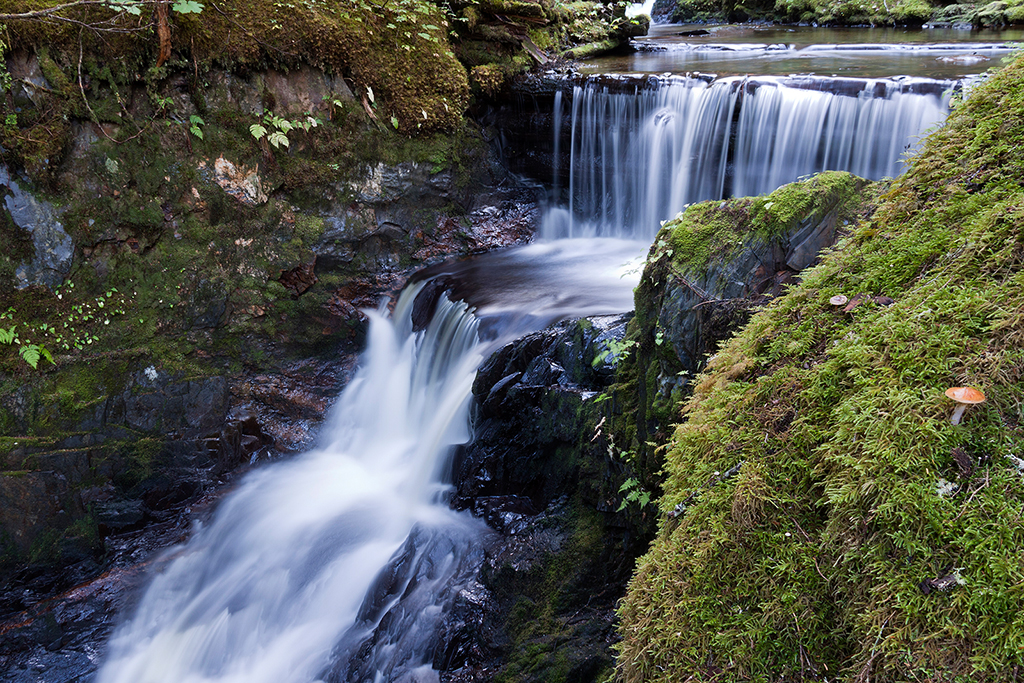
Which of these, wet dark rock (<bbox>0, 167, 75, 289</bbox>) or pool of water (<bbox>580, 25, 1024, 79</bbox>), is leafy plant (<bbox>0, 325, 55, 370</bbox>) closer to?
wet dark rock (<bbox>0, 167, 75, 289</bbox>)

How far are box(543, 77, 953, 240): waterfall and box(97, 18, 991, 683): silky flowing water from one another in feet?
0.07

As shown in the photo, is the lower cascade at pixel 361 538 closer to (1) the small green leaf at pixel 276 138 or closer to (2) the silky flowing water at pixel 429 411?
(2) the silky flowing water at pixel 429 411

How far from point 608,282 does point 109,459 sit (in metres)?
5.75

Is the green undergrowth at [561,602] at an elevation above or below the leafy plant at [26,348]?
below

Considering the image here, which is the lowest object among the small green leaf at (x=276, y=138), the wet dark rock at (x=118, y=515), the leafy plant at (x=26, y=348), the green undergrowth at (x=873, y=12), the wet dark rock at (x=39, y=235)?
the wet dark rock at (x=118, y=515)

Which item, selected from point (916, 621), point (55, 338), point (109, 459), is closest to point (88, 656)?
point (109, 459)

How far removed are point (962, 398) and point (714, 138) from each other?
23.0 feet

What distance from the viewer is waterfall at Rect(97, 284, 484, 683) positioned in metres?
4.50

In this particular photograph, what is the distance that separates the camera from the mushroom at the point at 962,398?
142 centimetres

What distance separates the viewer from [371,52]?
7586mm

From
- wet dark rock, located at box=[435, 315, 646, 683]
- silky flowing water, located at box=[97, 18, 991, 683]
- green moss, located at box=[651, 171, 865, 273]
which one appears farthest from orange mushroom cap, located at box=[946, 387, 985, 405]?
silky flowing water, located at box=[97, 18, 991, 683]

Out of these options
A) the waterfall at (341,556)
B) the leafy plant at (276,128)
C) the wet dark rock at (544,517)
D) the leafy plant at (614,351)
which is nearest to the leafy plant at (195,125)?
the leafy plant at (276,128)

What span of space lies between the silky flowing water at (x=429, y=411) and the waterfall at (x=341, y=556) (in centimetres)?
2

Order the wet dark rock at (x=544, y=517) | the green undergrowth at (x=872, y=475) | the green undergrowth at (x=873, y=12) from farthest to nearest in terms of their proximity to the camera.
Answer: the green undergrowth at (x=873, y=12)
the wet dark rock at (x=544, y=517)
the green undergrowth at (x=872, y=475)
